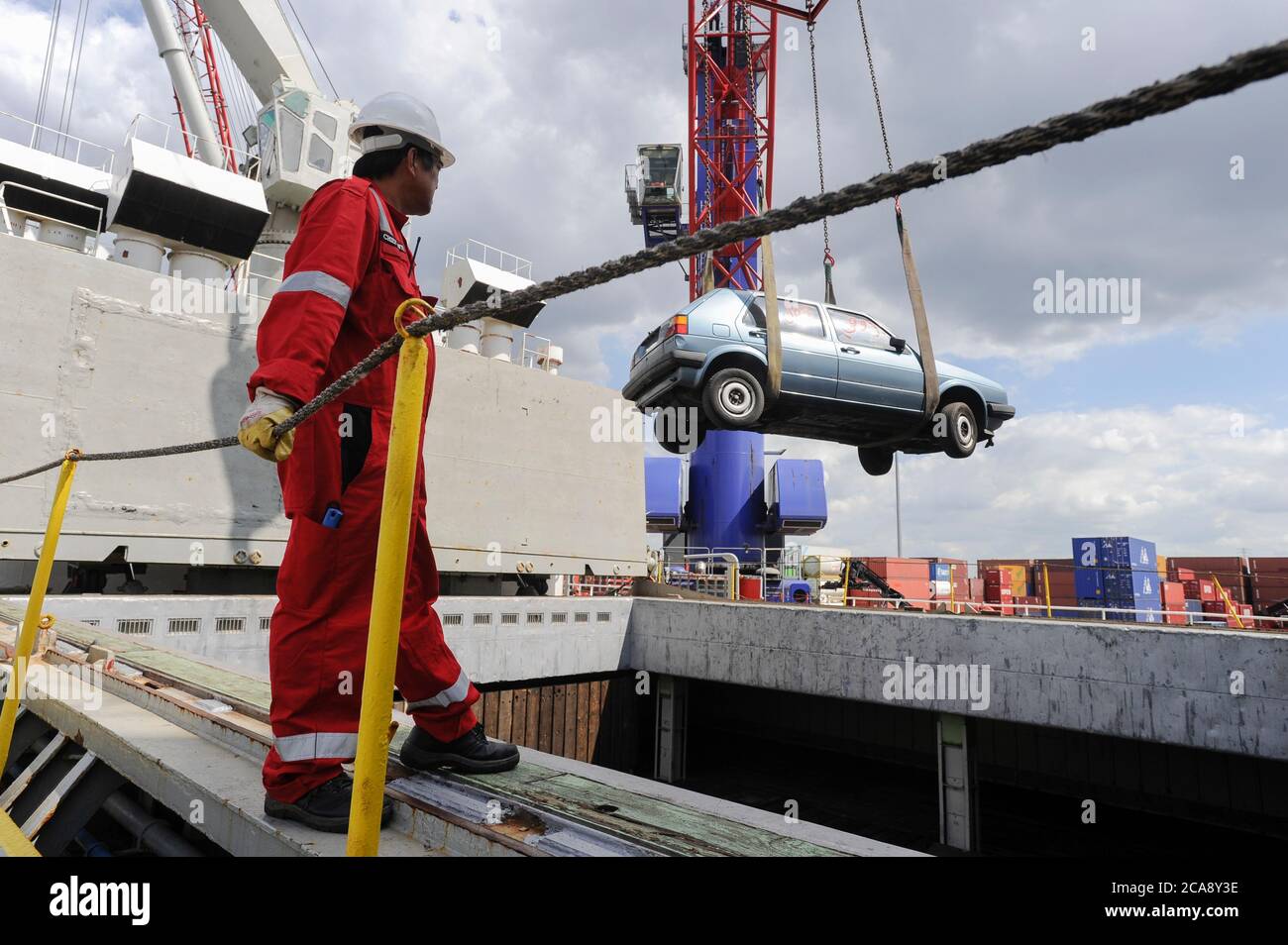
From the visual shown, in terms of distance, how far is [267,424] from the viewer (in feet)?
4.99

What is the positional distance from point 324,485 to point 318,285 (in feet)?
1.61

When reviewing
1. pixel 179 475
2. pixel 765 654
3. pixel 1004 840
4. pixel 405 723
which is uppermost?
pixel 179 475

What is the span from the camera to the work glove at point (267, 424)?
1521 mm

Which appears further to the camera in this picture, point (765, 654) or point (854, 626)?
point (765, 654)

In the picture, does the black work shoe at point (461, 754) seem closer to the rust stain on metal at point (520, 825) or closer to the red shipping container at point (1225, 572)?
the rust stain on metal at point (520, 825)

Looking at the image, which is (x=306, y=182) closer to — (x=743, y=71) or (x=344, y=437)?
(x=344, y=437)

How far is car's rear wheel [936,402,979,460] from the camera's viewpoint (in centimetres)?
977

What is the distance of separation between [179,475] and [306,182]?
20.5 ft

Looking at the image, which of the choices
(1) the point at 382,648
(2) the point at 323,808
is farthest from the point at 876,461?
(1) the point at 382,648

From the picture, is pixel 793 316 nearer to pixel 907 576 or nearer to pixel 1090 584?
pixel 907 576

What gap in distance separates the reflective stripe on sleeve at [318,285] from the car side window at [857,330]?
806 centimetres

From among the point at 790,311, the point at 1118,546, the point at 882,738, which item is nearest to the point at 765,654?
the point at 882,738

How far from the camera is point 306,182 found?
1214 centimetres

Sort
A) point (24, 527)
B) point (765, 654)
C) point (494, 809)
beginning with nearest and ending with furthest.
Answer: point (494, 809) → point (24, 527) → point (765, 654)
